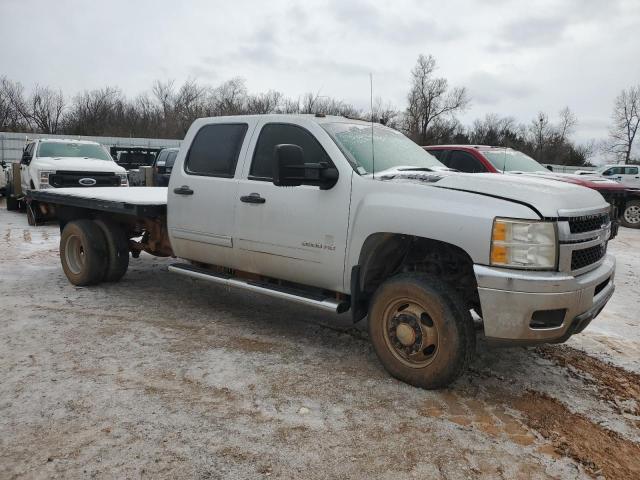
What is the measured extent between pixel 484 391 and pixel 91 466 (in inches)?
100

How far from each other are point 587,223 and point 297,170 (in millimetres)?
2013

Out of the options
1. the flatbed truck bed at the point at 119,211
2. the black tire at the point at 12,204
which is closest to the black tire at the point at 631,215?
the flatbed truck bed at the point at 119,211

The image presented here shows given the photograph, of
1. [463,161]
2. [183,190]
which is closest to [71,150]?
[463,161]

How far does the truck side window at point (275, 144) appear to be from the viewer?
4.44m

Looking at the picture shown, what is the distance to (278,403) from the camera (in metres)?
3.46

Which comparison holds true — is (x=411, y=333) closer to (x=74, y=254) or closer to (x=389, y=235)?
(x=389, y=235)

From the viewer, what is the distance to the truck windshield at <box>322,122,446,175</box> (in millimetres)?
4273

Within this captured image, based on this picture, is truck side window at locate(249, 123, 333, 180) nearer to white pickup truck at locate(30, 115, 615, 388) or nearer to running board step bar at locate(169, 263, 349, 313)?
white pickup truck at locate(30, 115, 615, 388)

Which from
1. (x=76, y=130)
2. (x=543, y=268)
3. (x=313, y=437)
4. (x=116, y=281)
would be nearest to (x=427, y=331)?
(x=543, y=268)

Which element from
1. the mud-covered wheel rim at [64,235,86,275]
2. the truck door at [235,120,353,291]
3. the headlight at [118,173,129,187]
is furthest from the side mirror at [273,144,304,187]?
the headlight at [118,173,129,187]

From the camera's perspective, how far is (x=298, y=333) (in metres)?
4.91

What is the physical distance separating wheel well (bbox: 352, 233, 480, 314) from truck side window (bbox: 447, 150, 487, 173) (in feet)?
20.9

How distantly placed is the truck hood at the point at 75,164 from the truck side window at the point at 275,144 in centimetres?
869

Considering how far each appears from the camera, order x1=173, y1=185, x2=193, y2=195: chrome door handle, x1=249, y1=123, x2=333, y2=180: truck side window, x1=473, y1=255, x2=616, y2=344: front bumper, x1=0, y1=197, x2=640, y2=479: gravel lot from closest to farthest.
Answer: x1=0, y1=197, x2=640, y2=479: gravel lot
x1=473, y1=255, x2=616, y2=344: front bumper
x1=249, y1=123, x2=333, y2=180: truck side window
x1=173, y1=185, x2=193, y2=195: chrome door handle
